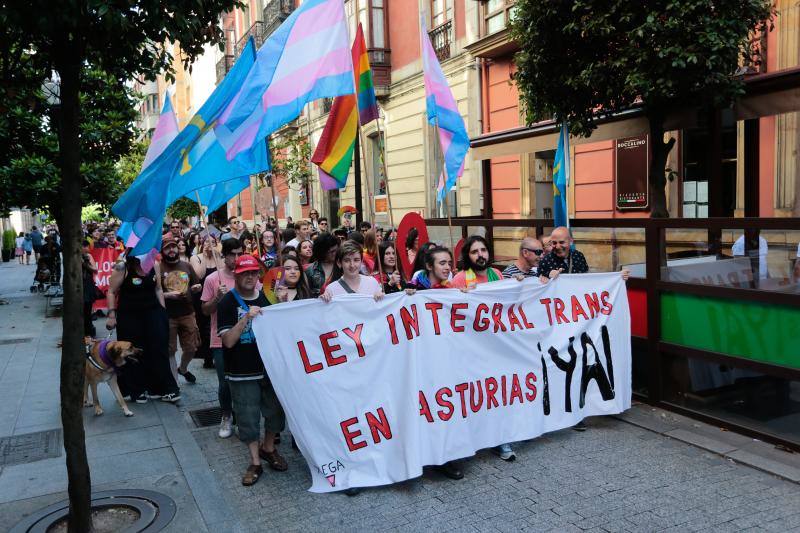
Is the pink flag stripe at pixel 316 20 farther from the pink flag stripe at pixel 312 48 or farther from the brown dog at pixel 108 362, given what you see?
the brown dog at pixel 108 362

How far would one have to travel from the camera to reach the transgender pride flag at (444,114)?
7.10 m

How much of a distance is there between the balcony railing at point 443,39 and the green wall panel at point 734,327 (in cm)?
1438

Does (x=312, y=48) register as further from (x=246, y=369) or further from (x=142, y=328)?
(x=142, y=328)

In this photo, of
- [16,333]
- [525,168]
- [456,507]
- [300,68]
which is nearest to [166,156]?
[300,68]

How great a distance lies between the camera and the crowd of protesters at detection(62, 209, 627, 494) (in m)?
5.22

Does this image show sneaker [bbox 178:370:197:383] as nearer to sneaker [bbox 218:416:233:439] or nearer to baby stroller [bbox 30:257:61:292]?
sneaker [bbox 218:416:233:439]

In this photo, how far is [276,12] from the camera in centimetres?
2930

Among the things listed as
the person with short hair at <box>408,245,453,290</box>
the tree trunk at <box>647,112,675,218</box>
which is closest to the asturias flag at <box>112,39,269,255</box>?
the person with short hair at <box>408,245,453,290</box>

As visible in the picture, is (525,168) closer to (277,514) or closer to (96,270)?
(96,270)

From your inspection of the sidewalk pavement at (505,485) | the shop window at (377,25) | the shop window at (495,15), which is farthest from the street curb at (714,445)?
the shop window at (377,25)

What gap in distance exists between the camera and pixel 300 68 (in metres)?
5.90

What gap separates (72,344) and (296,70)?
2.88m

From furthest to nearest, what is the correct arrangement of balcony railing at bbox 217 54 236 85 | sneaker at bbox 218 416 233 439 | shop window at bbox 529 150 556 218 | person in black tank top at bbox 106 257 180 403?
balcony railing at bbox 217 54 236 85 < shop window at bbox 529 150 556 218 < person in black tank top at bbox 106 257 180 403 < sneaker at bbox 218 416 233 439

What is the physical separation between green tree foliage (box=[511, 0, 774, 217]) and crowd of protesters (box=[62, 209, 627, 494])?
253cm
